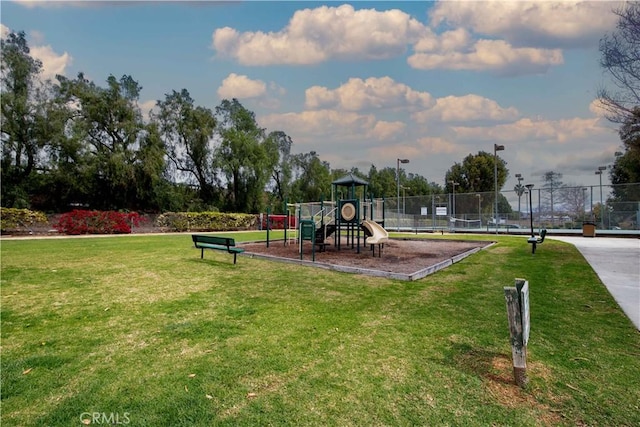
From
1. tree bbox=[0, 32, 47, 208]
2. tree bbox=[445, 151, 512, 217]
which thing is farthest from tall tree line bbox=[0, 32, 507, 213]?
tree bbox=[445, 151, 512, 217]

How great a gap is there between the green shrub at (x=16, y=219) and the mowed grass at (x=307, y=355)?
16.8m

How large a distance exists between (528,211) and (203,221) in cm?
2672

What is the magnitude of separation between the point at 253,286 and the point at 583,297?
5.82m

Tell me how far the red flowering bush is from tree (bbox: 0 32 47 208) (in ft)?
27.6

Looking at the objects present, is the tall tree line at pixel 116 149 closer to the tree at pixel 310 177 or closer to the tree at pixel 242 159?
the tree at pixel 242 159

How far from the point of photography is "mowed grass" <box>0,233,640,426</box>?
8.41 feet

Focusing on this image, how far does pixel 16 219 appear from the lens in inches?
760

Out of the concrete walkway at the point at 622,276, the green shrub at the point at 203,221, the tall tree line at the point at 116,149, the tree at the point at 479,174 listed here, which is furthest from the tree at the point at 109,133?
the tree at the point at 479,174

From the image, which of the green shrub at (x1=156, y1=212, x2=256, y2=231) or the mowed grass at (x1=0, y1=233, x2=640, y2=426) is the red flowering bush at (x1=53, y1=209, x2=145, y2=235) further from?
the mowed grass at (x1=0, y1=233, x2=640, y2=426)

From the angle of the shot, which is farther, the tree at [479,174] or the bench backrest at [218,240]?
the tree at [479,174]

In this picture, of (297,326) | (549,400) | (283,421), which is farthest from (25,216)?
(549,400)

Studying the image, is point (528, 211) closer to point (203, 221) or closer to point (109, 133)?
point (203, 221)

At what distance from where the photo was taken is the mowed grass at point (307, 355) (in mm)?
2562

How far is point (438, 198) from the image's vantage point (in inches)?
1245
